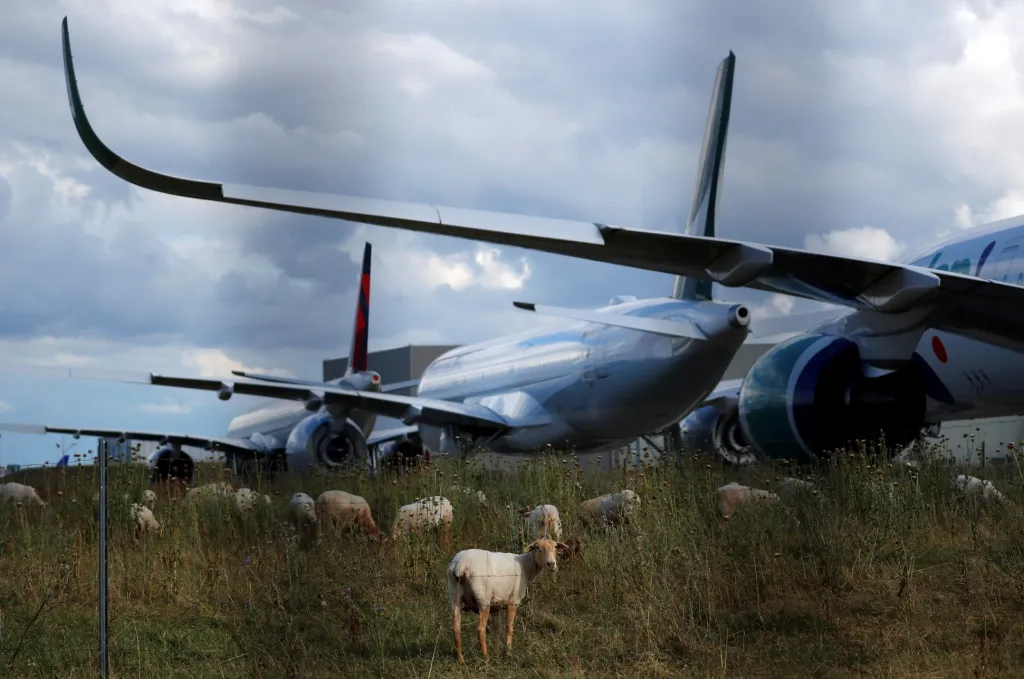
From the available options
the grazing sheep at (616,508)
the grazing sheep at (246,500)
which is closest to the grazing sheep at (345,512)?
the grazing sheep at (246,500)

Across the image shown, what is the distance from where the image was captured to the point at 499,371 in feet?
58.2

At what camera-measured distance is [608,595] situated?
4867 mm

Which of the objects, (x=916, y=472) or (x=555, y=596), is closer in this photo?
(x=555, y=596)

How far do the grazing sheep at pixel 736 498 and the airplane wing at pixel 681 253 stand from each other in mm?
1167

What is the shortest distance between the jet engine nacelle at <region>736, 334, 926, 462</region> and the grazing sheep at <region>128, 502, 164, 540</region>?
4284mm

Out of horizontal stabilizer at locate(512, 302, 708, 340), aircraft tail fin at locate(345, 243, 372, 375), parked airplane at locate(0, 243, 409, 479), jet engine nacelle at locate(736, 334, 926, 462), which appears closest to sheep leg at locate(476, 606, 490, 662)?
jet engine nacelle at locate(736, 334, 926, 462)

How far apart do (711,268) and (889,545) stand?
1.61m

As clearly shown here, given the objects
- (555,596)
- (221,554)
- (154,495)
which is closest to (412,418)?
(154,495)

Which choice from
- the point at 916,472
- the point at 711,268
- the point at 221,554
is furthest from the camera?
the point at 916,472

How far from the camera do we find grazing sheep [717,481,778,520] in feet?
20.2

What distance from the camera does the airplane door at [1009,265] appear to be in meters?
6.80

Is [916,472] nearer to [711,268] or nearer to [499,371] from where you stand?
[711,268]

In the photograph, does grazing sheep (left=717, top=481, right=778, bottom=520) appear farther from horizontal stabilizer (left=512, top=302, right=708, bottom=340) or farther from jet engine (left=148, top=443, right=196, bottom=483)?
jet engine (left=148, top=443, right=196, bottom=483)

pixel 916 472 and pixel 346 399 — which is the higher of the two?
pixel 346 399
